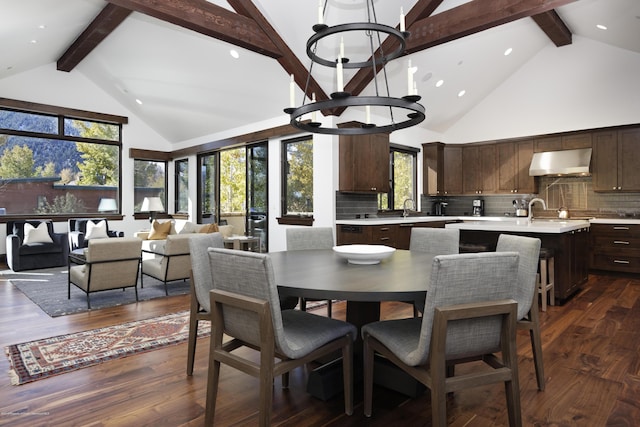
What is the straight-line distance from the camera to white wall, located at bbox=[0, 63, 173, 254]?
7473 mm

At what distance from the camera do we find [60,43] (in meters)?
6.79

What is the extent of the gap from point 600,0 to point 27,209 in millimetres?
9777

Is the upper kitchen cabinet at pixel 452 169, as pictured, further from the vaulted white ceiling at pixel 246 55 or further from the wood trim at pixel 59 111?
the wood trim at pixel 59 111

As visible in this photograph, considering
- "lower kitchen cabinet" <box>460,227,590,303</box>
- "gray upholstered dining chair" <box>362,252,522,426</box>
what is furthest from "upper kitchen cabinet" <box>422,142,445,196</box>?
"gray upholstered dining chair" <box>362,252,522,426</box>

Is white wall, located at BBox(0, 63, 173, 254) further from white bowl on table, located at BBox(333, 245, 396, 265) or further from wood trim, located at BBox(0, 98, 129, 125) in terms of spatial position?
white bowl on table, located at BBox(333, 245, 396, 265)

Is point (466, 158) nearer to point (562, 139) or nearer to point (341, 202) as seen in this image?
point (562, 139)

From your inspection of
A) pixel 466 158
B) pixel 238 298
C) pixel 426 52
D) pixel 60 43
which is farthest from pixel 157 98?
pixel 238 298

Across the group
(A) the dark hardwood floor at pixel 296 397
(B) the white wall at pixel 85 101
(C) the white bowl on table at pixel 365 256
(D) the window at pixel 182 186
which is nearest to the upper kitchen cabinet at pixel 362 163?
(A) the dark hardwood floor at pixel 296 397

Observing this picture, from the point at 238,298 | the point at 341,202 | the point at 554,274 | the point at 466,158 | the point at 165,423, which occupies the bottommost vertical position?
the point at 165,423

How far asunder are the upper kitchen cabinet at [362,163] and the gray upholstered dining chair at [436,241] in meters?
2.47

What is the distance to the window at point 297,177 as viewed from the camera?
6.51 m

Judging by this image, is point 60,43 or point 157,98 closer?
point 60,43

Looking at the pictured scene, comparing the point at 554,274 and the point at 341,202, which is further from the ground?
the point at 341,202

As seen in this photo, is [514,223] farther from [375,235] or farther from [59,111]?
[59,111]
